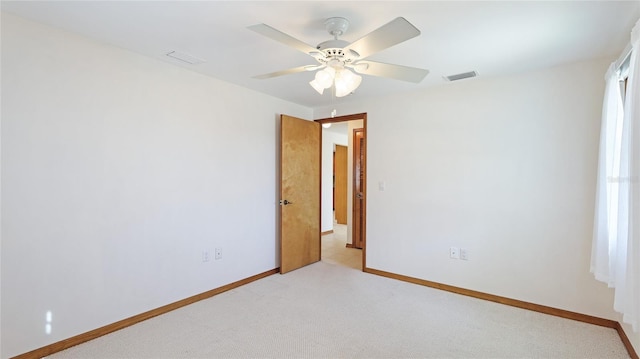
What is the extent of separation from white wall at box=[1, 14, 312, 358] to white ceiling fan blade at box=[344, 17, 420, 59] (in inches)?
75.0

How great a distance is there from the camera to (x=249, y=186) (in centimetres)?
361

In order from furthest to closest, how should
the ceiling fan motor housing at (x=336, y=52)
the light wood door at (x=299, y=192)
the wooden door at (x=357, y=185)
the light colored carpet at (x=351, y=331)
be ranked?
the wooden door at (x=357, y=185) → the light wood door at (x=299, y=192) → the light colored carpet at (x=351, y=331) → the ceiling fan motor housing at (x=336, y=52)

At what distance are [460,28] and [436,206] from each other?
1.92m

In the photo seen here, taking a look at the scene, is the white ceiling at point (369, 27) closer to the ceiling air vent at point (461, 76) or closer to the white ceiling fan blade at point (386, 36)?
the ceiling air vent at point (461, 76)

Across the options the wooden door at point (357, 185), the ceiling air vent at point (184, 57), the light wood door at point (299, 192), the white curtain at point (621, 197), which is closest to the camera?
the white curtain at point (621, 197)

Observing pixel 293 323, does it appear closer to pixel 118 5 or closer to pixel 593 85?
pixel 118 5

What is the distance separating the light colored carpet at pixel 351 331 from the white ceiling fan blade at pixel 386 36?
1.97 metres

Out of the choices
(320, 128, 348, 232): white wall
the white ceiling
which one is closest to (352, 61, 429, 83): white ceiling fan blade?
the white ceiling

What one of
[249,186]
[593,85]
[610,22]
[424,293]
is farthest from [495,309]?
[249,186]

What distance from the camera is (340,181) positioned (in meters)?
7.43

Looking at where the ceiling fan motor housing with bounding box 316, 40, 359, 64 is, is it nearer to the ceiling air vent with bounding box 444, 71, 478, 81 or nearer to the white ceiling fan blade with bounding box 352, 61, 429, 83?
the white ceiling fan blade with bounding box 352, 61, 429, 83

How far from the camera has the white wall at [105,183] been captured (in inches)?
78.9

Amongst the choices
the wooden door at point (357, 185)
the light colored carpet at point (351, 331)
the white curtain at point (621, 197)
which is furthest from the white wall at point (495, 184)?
the wooden door at point (357, 185)

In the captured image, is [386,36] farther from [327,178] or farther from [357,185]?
[327,178]
